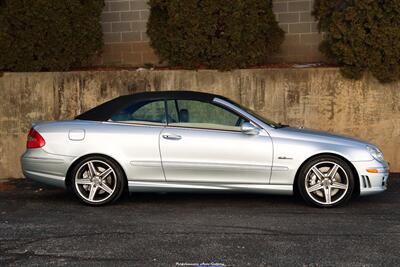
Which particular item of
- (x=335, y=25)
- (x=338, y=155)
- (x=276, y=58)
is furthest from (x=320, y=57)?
(x=338, y=155)

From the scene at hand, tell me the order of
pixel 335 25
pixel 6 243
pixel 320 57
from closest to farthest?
pixel 6 243 < pixel 335 25 < pixel 320 57

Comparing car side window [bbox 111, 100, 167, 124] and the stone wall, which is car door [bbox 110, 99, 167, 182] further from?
the stone wall

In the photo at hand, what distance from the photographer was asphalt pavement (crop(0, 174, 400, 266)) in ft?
16.1

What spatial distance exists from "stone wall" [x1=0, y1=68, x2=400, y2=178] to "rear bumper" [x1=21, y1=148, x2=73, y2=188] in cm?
294

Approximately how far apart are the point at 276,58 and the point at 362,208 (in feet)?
16.8

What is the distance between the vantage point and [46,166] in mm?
7125

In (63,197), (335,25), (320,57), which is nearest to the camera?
(63,197)

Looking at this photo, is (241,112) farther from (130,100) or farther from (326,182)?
(130,100)

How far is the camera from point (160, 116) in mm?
7082

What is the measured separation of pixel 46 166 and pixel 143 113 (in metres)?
1.39

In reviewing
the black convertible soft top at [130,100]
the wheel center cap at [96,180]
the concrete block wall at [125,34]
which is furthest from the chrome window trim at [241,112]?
the concrete block wall at [125,34]

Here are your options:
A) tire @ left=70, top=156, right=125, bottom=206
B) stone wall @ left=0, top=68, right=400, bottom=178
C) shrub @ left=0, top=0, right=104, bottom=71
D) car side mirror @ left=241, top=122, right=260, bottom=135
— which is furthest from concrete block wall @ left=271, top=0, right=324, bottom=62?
tire @ left=70, top=156, right=125, bottom=206

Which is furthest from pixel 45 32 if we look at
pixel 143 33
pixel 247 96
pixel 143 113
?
pixel 143 113

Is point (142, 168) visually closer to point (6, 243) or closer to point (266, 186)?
point (266, 186)
